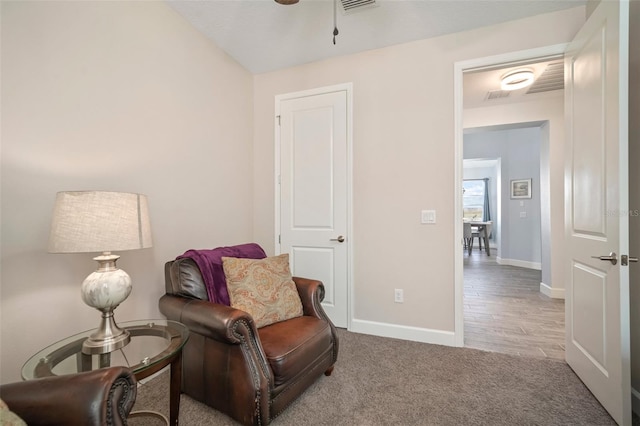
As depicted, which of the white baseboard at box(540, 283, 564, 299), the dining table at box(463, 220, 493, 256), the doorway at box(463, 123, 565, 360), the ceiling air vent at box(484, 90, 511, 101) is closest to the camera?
the doorway at box(463, 123, 565, 360)

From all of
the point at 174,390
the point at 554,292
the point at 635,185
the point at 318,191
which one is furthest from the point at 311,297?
the point at 554,292

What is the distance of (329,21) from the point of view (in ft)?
7.82

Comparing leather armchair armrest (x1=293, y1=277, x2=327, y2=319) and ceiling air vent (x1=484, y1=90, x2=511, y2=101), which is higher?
ceiling air vent (x1=484, y1=90, x2=511, y2=101)

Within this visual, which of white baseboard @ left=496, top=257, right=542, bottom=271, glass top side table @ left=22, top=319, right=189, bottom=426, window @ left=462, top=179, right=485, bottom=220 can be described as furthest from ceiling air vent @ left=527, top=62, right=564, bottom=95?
window @ left=462, top=179, right=485, bottom=220

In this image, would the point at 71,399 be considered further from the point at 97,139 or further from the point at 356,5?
the point at 356,5

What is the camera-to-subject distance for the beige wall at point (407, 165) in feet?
8.31

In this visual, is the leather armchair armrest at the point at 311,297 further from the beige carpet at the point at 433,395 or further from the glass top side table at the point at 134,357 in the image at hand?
the glass top side table at the point at 134,357

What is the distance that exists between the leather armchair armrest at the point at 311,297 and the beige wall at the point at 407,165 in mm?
825

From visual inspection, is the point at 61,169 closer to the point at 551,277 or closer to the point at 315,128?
the point at 315,128

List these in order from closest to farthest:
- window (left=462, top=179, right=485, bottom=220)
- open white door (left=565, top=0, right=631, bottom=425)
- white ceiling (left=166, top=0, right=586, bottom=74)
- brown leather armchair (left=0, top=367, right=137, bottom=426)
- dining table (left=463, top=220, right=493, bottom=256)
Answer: brown leather armchair (left=0, top=367, right=137, bottom=426), open white door (left=565, top=0, right=631, bottom=425), white ceiling (left=166, top=0, right=586, bottom=74), dining table (left=463, top=220, right=493, bottom=256), window (left=462, top=179, right=485, bottom=220)

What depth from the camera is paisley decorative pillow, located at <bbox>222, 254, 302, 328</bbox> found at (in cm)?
180

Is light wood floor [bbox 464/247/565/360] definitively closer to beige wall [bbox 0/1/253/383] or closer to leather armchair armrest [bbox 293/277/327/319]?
leather armchair armrest [bbox 293/277/327/319]

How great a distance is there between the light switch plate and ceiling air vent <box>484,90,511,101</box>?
218cm

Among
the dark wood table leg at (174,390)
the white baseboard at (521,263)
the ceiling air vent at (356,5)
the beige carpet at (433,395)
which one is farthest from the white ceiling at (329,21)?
the white baseboard at (521,263)
